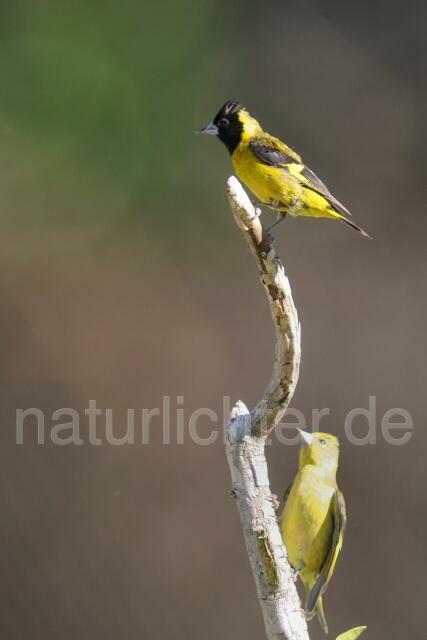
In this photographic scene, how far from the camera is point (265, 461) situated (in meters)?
1.81

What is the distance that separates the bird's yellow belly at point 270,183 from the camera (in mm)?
2303

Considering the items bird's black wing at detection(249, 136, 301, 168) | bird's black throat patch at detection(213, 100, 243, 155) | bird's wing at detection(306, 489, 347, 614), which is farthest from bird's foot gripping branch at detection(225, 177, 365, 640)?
bird's black throat patch at detection(213, 100, 243, 155)

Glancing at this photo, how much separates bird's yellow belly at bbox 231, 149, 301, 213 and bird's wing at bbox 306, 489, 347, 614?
72 centimetres

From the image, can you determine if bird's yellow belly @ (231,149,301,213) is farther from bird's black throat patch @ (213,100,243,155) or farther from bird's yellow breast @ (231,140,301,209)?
bird's black throat patch @ (213,100,243,155)

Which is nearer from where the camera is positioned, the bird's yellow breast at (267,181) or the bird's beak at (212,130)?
the bird's yellow breast at (267,181)

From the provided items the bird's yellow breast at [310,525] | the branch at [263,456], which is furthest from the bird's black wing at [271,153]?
the bird's yellow breast at [310,525]

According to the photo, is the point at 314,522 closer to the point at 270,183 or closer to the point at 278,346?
the point at 278,346

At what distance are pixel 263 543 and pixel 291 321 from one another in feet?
1.35

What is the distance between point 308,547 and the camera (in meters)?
2.28

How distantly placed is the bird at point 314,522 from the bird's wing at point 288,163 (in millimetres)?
578

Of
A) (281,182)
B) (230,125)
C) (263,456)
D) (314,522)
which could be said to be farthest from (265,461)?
(230,125)

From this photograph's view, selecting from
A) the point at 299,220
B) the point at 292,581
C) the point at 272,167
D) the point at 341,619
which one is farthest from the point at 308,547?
the point at 299,220

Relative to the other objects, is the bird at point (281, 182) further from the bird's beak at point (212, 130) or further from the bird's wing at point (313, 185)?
the bird's beak at point (212, 130)

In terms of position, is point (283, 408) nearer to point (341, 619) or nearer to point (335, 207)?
point (335, 207)
